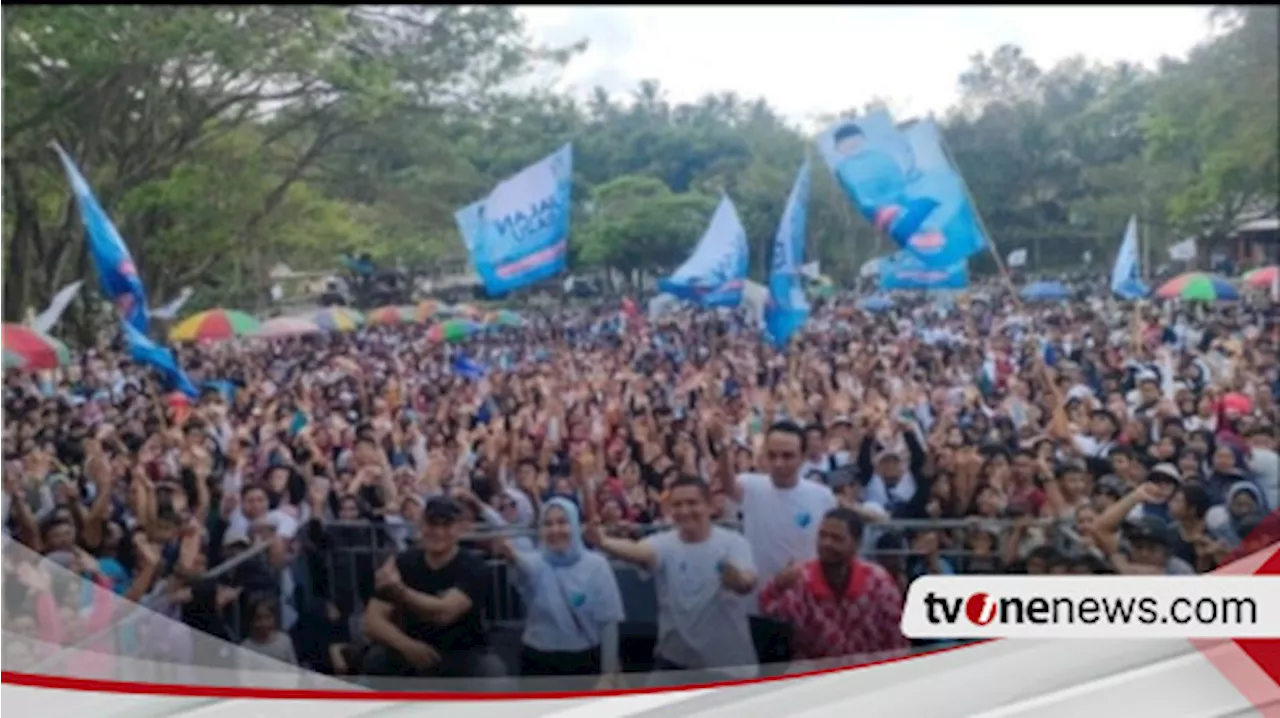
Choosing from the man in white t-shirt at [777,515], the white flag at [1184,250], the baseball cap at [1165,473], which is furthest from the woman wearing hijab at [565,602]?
the white flag at [1184,250]

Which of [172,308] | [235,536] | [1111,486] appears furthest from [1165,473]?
[172,308]

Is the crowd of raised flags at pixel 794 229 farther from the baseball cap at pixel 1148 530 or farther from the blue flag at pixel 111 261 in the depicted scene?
the baseball cap at pixel 1148 530

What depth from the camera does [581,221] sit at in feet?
7.54

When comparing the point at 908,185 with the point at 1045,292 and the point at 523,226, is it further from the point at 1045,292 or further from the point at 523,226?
the point at 523,226


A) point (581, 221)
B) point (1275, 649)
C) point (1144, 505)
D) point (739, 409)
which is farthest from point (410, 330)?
point (1275, 649)

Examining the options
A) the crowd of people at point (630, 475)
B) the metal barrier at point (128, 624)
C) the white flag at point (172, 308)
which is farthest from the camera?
the white flag at point (172, 308)

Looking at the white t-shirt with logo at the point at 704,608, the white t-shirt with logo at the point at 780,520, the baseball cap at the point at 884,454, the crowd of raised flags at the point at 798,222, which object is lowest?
the white t-shirt with logo at the point at 704,608

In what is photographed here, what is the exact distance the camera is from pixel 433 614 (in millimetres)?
2244

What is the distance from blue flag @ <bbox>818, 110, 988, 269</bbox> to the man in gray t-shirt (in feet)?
1.84

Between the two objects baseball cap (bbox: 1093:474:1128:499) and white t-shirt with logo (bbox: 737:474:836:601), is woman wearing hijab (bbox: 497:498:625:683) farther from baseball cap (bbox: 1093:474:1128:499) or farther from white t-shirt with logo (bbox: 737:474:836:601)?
baseball cap (bbox: 1093:474:1128:499)

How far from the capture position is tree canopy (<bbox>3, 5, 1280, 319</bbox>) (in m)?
2.24

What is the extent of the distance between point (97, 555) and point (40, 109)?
0.77 m

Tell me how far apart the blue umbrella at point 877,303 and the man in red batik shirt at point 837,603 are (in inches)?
15.5

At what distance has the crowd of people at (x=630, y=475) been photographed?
7.34 ft
